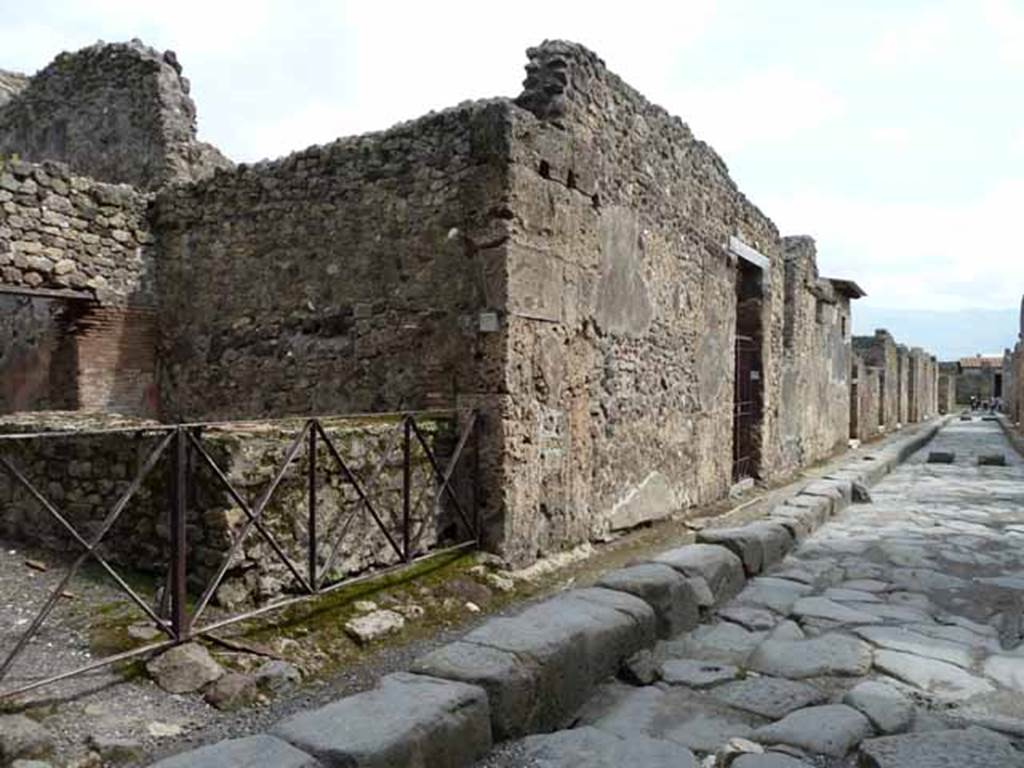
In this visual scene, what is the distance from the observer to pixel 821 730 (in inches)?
110

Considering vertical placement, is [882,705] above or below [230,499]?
below

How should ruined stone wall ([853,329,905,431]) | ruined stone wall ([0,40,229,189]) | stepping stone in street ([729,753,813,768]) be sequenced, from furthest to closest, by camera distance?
ruined stone wall ([853,329,905,431]) < ruined stone wall ([0,40,229,189]) < stepping stone in street ([729,753,813,768])

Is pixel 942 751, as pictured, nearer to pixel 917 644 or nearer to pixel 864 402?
pixel 917 644

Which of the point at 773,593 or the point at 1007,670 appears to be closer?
the point at 1007,670

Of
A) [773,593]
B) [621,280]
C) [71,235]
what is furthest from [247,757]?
[71,235]

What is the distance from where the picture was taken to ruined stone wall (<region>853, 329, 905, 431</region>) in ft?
77.1

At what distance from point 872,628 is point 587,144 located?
12.7 feet

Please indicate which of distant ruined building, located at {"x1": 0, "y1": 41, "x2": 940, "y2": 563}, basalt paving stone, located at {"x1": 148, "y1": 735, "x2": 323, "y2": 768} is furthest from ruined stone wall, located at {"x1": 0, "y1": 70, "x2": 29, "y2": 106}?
basalt paving stone, located at {"x1": 148, "y1": 735, "x2": 323, "y2": 768}

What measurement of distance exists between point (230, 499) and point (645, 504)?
165 inches

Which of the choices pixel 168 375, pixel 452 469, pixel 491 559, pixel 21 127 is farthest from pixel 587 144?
pixel 21 127

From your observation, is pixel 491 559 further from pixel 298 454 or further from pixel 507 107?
pixel 507 107

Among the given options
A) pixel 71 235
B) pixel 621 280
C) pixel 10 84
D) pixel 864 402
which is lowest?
pixel 864 402

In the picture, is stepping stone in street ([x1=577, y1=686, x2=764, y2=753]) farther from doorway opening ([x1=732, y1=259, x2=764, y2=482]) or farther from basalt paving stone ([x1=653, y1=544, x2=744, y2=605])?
doorway opening ([x1=732, y1=259, x2=764, y2=482])

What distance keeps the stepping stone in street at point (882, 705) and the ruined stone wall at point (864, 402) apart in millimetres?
16710
